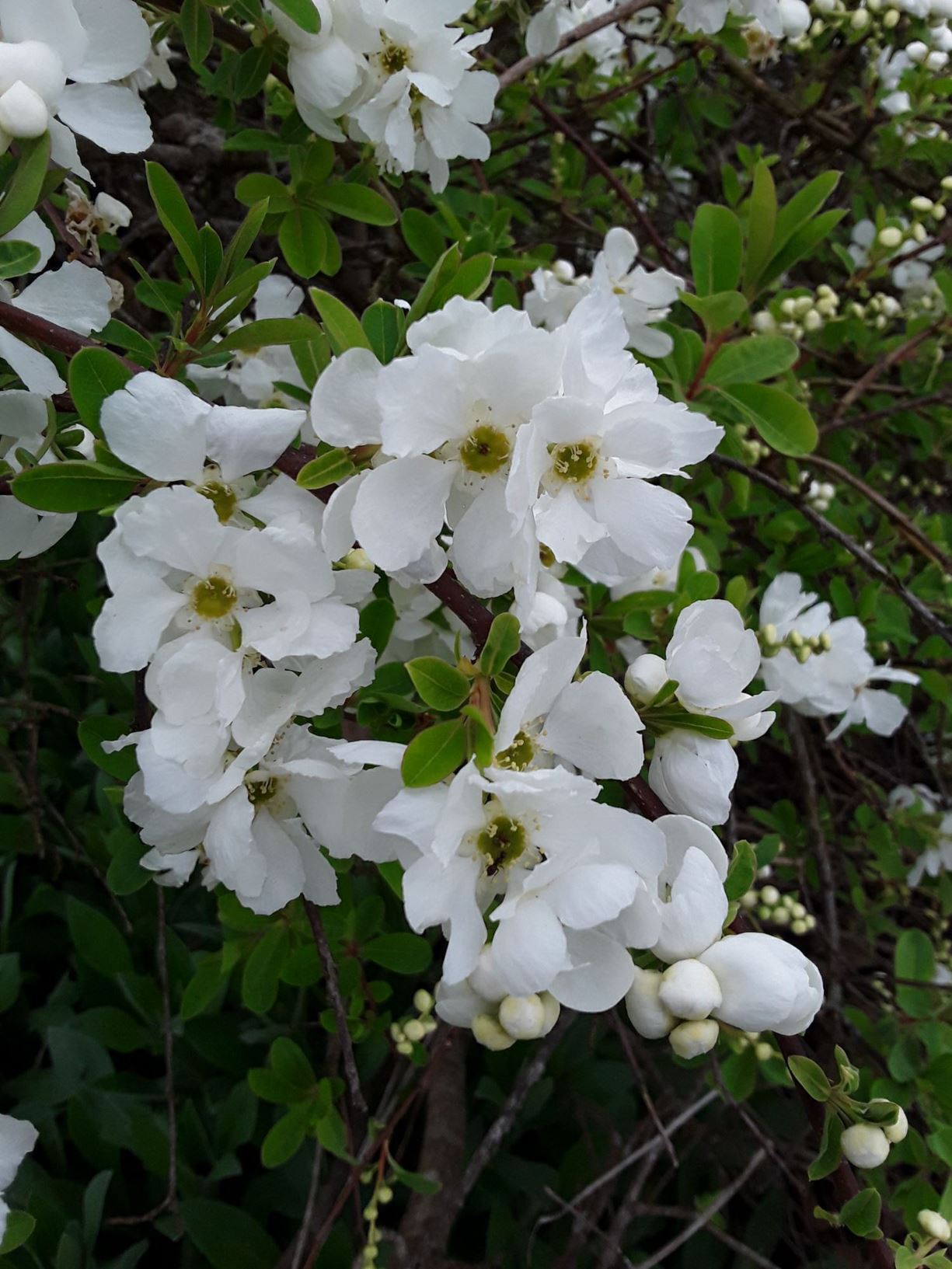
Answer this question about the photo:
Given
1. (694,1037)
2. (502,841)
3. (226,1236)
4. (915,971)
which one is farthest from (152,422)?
(226,1236)

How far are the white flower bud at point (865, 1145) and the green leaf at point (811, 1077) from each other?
28 mm

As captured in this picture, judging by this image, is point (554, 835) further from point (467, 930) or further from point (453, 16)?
point (453, 16)

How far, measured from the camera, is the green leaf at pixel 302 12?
791mm

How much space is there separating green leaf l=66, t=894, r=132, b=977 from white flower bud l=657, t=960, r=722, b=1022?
4.89 feet

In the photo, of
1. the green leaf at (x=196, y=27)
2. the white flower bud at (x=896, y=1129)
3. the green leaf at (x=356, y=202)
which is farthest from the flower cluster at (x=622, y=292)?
the white flower bud at (x=896, y=1129)

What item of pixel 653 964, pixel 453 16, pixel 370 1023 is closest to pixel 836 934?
pixel 370 1023

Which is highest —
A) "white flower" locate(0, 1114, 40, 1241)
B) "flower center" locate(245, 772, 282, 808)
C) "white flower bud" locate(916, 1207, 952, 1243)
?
"flower center" locate(245, 772, 282, 808)

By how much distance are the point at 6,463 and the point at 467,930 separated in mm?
513

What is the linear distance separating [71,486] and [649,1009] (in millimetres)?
569

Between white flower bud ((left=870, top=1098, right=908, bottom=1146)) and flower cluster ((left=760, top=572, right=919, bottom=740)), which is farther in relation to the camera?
flower cluster ((left=760, top=572, right=919, bottom=740))

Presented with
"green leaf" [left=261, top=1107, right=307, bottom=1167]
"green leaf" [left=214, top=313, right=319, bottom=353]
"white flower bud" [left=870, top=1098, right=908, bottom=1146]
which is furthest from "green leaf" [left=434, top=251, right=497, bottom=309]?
"green leaf" [left=261, top=1107, right=307, bottom=1167]

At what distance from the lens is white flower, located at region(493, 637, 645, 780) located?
62cm

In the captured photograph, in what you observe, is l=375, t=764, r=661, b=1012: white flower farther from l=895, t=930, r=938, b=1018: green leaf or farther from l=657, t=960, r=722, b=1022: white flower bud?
l=895, t=930, r=938, b=1018: green leaf

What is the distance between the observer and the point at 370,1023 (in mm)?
1320
